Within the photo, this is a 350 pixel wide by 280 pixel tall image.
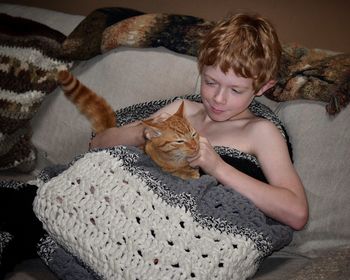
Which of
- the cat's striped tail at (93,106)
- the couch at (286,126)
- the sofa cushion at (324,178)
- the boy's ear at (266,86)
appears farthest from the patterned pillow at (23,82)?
the sofa cushion at (324,178)

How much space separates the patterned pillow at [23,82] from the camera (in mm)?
1560

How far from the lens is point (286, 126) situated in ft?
4.11

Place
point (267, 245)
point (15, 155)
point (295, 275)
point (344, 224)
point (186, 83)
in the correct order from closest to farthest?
1. point (295, 275)
2. point (267, 245)
3. point (344, 224)
4. point (186, 83)
5. point (15, 155)

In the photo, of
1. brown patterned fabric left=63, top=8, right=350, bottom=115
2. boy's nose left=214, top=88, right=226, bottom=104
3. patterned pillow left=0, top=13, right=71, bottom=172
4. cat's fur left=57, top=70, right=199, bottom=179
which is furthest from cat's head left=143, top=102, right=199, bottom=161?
patterned pillow left=0, top=13, right=71, bottom=172

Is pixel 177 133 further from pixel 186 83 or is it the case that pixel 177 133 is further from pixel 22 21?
pixel 22 21

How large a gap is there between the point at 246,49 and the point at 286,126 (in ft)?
0.84

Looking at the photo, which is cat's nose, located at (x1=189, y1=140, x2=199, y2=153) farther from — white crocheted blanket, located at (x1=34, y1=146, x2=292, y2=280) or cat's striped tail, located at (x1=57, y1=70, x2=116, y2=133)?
cat's striped tail, located at (x1=57, y1=70, x2=116, y2=133)

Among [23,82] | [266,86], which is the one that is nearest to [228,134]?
[266,86]

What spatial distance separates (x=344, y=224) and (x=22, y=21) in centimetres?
128

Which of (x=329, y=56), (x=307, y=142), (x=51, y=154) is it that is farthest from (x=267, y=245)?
(x=51, y=154)

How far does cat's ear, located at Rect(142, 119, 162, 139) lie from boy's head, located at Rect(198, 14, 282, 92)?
22 centimetres

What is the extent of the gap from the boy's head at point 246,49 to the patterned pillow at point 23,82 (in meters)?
0.65

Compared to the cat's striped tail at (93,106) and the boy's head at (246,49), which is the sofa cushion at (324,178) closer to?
the boy's head at (246,49)

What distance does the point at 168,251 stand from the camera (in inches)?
35.4
